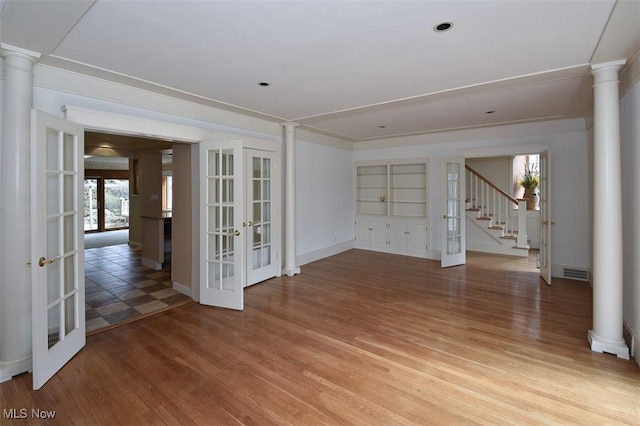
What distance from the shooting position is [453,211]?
623 centimetres

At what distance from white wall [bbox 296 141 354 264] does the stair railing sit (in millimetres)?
3223

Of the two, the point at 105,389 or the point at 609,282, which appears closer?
the point at 105,389

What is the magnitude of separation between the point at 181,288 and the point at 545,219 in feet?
19.6

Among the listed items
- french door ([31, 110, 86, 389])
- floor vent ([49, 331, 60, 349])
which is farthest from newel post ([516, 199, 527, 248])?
floor vent ([49, 331, 60, 349])

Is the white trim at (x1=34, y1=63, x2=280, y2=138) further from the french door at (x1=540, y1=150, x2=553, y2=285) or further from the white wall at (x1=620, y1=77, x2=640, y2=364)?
the french door at (x1=540, y1=150, x2=553, y2=285)

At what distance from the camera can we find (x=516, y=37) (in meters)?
2.44

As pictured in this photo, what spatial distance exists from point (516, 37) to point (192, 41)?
262 cm

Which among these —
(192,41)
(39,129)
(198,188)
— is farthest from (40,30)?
(198,188)

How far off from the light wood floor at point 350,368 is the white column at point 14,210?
1.05 ft

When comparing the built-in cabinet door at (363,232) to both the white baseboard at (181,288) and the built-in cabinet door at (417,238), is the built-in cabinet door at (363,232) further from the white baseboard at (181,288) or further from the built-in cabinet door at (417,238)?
the white baseboard at (181,288)

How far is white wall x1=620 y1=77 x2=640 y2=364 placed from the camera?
2.68 metres

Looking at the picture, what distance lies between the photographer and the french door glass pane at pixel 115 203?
11.9 m

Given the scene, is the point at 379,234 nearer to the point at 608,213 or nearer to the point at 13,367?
the point at 608,213

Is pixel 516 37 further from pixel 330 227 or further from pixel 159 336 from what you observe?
pixel 330 227
